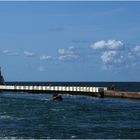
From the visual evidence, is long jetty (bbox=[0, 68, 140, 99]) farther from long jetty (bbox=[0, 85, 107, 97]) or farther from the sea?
the sea

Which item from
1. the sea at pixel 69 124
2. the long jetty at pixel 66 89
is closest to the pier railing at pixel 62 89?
the long jetty at pixel 66 89

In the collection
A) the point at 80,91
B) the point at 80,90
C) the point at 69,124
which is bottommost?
the point at 69,124

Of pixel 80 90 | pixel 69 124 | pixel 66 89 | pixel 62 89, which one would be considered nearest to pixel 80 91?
pixel 80 90

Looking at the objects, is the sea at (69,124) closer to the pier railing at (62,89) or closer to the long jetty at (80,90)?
the long jetty at (80,90)

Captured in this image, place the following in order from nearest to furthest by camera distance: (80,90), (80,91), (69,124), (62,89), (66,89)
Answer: (69,124) < (80,91) < (80,90) < (66,89) < (62,89)

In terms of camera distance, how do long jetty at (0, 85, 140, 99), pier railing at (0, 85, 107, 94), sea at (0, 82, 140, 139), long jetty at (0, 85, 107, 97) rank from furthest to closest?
pier railing at (0, 85, 107, 94) → long jetty at (0, 85, 107, 97) → long jetty at (0, 85, 140, 99) → sea at (0, 82, 140, 139)

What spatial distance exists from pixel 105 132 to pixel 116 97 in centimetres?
5926

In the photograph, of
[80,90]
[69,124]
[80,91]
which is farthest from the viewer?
[80,90]

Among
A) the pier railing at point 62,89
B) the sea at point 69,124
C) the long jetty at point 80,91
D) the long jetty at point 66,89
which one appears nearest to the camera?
the sea at point 69,124

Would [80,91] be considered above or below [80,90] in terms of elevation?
below

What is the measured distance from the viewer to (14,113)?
2751 inches

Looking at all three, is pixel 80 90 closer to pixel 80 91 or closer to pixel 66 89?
pixel 80 91

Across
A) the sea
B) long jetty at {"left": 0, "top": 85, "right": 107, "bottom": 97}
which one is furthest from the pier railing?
the sea

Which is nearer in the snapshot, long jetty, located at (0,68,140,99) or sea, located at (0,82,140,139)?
sea, located at (0,82,140,139)
